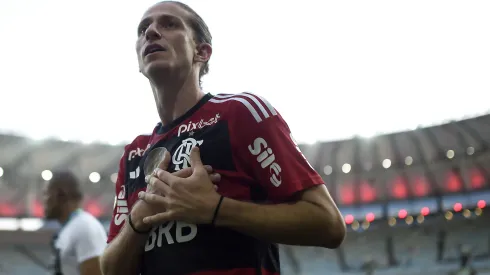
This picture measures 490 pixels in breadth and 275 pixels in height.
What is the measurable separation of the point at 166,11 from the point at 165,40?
0.53 feet

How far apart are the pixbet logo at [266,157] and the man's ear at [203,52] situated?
23.6 inches

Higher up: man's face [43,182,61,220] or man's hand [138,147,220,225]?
man's hand [138,147,220,225]

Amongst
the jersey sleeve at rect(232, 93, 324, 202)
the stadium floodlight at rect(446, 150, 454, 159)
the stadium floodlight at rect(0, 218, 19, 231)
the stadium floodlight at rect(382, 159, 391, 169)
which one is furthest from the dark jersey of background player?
the stadium floodlight at rect(382, 159, 391, 169)

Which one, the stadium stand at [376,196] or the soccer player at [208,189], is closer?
the soccer player at [208,189]

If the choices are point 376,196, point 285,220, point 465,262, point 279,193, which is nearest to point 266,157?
point 279,193

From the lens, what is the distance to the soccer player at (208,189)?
4.72 feet

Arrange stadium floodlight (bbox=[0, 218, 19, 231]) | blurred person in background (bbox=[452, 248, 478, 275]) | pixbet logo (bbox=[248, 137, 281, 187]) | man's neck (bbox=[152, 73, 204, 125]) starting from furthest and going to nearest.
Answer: stadium floodlight (bbox=[0, 218, 19, 231]) → blurred person in background (bbox=[452, 248, 478, 275]) → man's neck (bbox=[152, 73, 204, 125]) → pixbet logo (bbox=[248, 137, 281, 187])

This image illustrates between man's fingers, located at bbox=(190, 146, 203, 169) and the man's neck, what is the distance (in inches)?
14.0

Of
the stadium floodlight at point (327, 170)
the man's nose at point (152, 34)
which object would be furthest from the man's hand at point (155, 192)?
the stadium floodlight at point (327, 170)

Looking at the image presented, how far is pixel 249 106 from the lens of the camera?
65.7 inches

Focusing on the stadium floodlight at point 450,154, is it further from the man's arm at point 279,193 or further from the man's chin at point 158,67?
the man's chin at point 158,67

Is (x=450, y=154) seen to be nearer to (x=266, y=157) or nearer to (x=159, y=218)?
(x=266, y=157)

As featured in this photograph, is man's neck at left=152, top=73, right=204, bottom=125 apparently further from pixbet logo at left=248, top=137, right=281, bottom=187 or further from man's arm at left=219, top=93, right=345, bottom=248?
pixbet logo at left=248, top=137, right=281, bottom=187

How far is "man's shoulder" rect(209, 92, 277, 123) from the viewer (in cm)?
164
